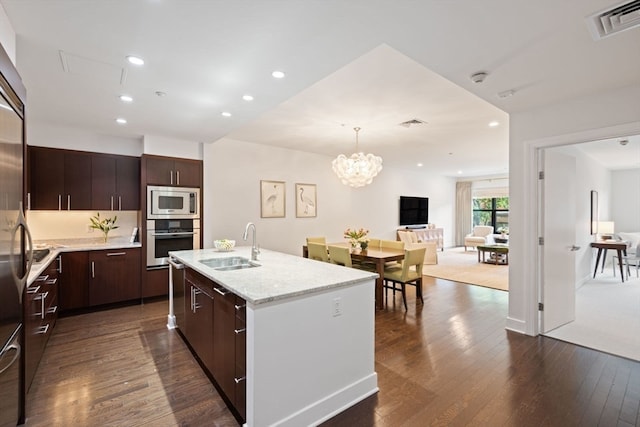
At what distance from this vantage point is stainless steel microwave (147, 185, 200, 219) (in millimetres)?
4504

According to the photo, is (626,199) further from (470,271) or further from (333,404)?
(333,404)

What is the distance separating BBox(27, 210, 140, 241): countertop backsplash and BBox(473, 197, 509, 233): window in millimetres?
11059

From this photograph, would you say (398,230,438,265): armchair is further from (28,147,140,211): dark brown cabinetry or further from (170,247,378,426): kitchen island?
(28,147,140,211): dark brown cabinetry

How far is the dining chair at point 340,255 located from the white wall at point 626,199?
7665 mm

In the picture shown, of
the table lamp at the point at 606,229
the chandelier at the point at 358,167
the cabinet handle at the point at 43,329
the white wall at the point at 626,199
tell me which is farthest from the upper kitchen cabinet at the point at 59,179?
the white wall at the point at 626,199

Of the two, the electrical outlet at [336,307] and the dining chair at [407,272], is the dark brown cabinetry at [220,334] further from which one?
the dining chair at [407,272]

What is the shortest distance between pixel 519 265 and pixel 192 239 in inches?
182

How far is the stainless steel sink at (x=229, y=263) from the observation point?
10.1 feet

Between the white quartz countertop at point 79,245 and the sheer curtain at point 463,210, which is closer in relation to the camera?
the white quartz countertop at point 79,245

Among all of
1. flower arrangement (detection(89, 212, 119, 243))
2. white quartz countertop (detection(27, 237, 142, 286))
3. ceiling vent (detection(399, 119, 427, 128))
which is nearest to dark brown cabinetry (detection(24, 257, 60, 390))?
white quartz countertop (detection(27, 237, 142, 286))

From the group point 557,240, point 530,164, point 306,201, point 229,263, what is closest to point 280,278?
point 229,263

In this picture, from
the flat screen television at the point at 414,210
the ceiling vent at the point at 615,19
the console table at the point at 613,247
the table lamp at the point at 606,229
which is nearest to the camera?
the ceiling vent at the point at 615,19

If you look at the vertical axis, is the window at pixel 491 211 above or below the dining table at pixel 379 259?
above

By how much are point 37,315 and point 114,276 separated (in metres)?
1.74
